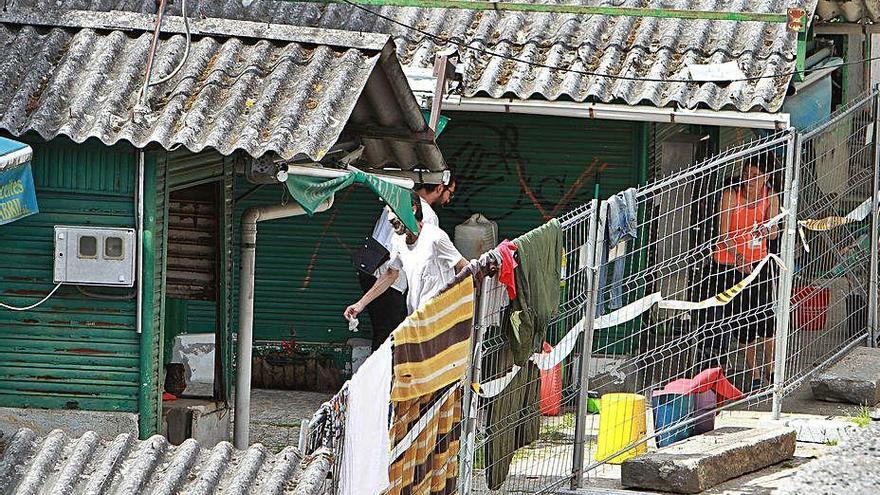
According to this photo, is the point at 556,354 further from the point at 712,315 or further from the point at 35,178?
the point at 35,178

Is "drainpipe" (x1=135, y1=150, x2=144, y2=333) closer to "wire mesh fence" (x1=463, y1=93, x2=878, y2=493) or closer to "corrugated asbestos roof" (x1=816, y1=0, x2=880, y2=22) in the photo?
"wire mesh fence" (x1=463, y1=93, x2=878, y2=493)

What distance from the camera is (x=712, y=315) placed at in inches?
374

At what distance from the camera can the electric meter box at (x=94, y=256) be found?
8688 millimetres

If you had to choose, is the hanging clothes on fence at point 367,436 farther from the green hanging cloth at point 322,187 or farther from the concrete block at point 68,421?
the concrete block at point 68,421

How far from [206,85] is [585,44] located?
171 inches

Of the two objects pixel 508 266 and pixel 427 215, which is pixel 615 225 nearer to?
pixel 508 266

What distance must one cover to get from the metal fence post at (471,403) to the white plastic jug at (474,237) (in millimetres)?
5355

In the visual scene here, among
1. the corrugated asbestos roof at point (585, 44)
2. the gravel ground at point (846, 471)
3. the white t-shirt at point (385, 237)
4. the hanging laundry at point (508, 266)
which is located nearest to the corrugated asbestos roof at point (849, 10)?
the corrugated asbestos roof at point (585, 44)

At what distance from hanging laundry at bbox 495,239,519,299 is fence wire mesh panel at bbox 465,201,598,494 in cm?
4

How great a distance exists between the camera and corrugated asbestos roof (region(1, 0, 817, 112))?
11336mm

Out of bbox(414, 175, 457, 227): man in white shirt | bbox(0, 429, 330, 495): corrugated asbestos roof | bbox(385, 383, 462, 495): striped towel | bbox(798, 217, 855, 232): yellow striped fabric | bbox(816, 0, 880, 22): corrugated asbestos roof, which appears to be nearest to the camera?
bbox(0, 429, 330, 495): corrugated asbestos roof

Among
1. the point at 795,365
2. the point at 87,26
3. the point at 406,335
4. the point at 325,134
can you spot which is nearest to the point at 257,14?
the point at 87,26

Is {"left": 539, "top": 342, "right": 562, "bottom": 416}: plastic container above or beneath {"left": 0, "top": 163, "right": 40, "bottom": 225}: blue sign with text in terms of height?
beneath

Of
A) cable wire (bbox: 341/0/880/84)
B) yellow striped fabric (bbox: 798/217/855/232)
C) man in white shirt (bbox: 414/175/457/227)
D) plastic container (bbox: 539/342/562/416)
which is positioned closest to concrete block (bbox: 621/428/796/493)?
plastic container (bbox: 539/342/562/416)
